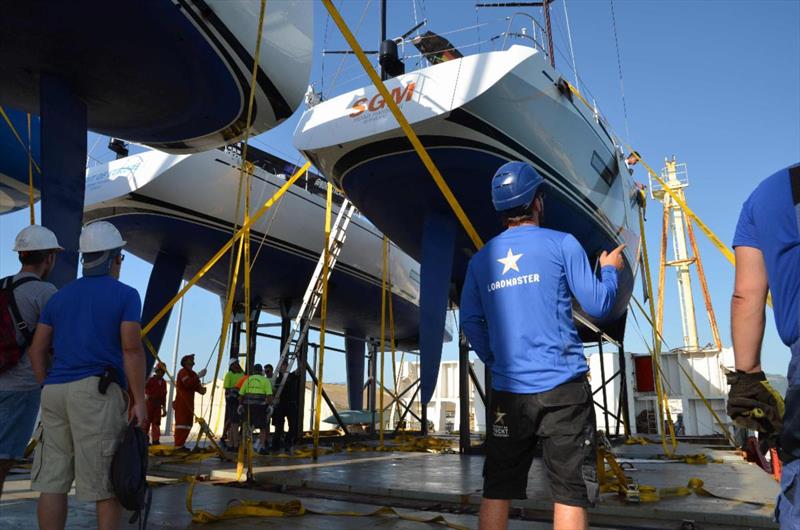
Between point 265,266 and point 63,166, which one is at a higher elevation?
point 265,266

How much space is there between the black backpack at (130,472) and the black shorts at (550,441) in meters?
1.29

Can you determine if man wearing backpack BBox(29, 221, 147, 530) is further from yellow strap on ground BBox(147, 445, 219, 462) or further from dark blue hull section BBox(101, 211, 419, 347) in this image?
dark blue hull section BBox(101, 211, 419, 347)

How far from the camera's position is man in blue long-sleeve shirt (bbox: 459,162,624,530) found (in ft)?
5.88

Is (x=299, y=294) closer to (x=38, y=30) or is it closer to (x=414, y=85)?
(x=414, y=85)

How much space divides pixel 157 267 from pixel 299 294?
10.5 feet

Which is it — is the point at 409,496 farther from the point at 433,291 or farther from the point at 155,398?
the point at 155,398

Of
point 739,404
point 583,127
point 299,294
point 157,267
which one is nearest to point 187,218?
point 157,267

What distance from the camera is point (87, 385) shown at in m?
2.27

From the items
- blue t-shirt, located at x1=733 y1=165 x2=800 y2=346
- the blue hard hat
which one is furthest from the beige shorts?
blue t-shirt, located at x1=733 y1=165 x2=800 y2=346

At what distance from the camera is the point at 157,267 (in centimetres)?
1095

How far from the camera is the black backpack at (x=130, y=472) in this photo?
2.17m

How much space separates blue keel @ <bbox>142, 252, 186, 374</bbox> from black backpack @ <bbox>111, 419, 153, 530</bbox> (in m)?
8.24

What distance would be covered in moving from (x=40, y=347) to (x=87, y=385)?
1.25 feet

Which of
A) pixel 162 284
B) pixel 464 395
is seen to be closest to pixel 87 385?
pixel 464 395
